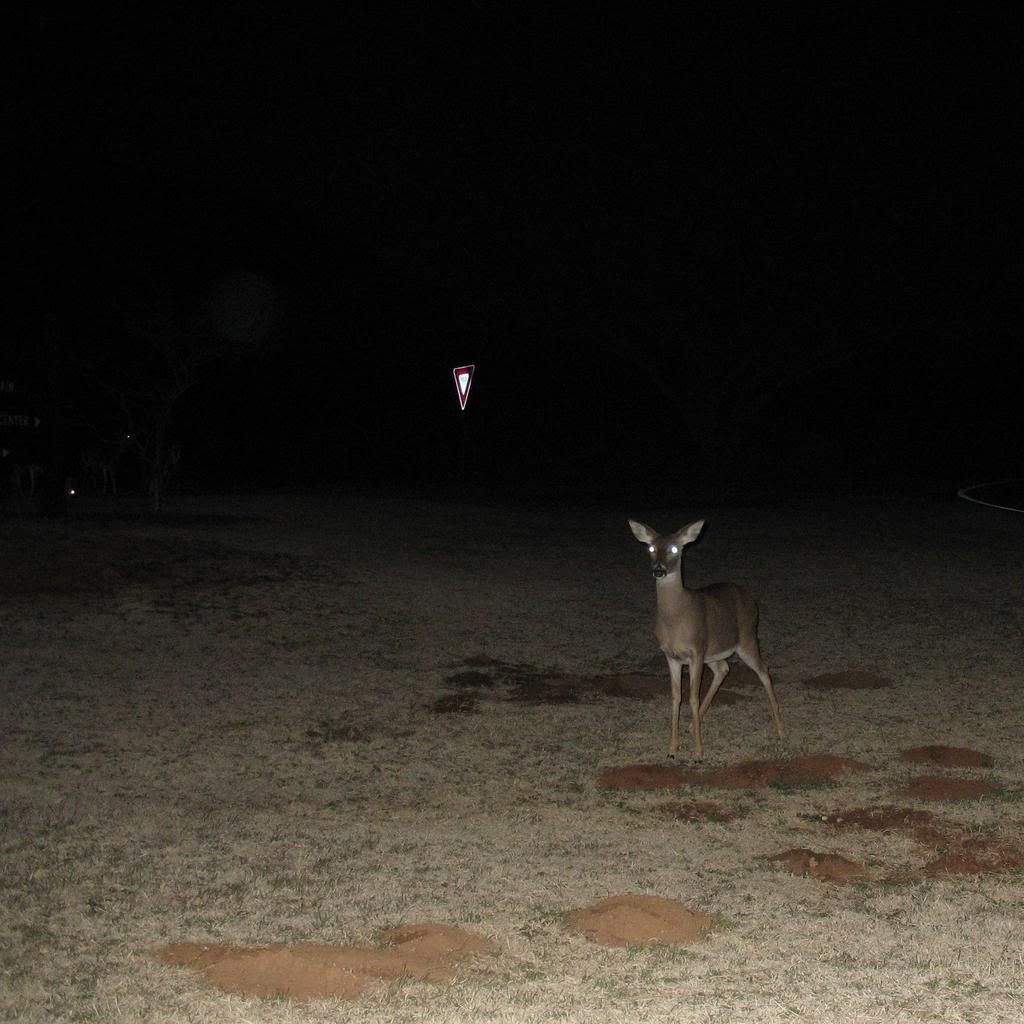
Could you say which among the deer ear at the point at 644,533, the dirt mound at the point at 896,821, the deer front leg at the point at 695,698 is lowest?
the dirt mound at the point at 896,821

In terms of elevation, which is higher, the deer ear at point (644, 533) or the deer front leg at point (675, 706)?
the deer ear at point (644, 533)

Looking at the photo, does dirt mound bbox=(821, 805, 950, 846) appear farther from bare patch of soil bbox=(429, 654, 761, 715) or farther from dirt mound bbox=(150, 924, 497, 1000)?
bare patch of soil bbox=(429, 654, 761, 715)

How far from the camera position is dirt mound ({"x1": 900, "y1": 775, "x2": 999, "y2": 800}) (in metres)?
6.34

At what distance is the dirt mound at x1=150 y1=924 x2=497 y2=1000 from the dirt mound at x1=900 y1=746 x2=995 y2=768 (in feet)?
11.5

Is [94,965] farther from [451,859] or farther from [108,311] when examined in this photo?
[108,311]

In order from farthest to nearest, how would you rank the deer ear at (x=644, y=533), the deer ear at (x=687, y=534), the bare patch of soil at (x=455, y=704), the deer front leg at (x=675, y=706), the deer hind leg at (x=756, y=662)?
the bare patch of soil at (x=455, y=704), the deer hind leg at (x=756, y=662), the deer ear at (x=644, y=533), the deer ear at (x=687, y=534), the deer front leg at (x=675, y=706)

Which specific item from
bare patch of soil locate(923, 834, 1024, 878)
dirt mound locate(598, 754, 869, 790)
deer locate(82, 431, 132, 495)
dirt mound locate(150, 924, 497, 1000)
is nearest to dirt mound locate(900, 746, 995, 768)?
dirt mound locate(598, 754, 869, 790)

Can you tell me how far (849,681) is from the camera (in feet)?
30.2

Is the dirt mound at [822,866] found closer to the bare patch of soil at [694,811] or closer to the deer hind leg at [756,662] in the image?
the bare patch of soil at [694,811]

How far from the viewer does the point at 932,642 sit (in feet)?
34.8

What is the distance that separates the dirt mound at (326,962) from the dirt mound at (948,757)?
11.5ft

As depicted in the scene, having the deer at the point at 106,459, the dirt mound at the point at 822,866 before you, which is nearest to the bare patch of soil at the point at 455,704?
the dirt mound at the point at 822,866

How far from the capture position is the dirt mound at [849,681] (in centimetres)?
905

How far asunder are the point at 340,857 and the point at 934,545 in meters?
13.2
